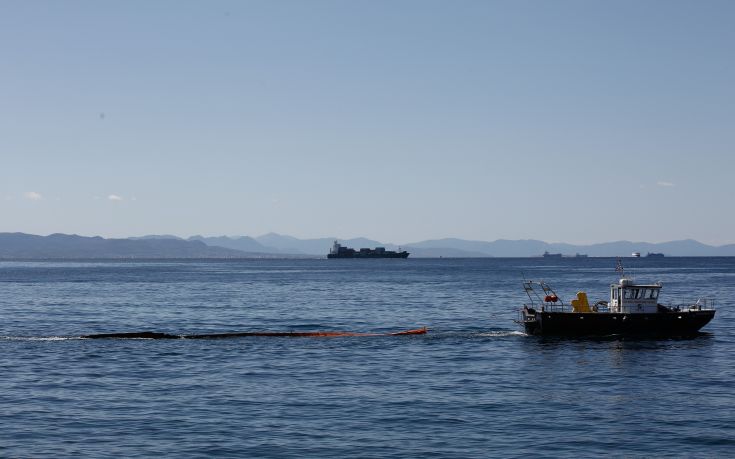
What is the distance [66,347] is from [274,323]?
2819 cm

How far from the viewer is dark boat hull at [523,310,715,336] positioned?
70.8 metres

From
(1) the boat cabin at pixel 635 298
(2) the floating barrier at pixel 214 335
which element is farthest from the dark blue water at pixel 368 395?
(1) the boat cabin at pixel 635 298

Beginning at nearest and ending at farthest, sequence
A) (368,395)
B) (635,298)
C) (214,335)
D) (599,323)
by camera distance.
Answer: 1. (368,395)
2. (599,323)
3. (214,335)
4. (635,298)

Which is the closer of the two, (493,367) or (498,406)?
(498,406)

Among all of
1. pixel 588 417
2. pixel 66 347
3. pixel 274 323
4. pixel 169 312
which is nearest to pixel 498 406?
pixel 588 417

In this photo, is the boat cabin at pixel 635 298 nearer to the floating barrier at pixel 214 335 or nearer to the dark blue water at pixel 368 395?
the dark blue water at pixel 368 395

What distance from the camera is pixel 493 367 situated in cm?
5444

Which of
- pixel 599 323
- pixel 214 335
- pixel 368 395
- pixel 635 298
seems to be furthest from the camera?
pixel 635 298

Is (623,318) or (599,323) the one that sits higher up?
(623,318)

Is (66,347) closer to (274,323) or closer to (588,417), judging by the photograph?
(274,323)

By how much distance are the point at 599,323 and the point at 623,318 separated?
2183 mm

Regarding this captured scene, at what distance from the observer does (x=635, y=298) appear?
72.4m

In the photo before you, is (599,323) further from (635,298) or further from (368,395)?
→ (368,395)

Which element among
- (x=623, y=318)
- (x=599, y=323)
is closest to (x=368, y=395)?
(x=599, y=323)
